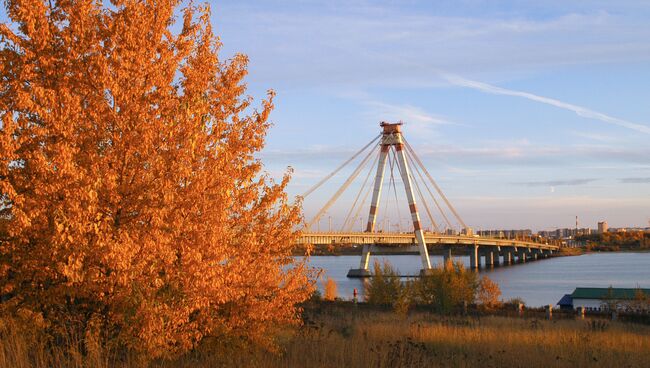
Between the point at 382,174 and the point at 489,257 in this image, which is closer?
the point at 382,174

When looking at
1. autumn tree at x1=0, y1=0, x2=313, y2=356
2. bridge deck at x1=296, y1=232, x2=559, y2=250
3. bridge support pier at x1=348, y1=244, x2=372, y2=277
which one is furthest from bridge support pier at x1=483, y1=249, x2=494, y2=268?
autumn tree at x1=0, y1=0, x2=313, y2=356

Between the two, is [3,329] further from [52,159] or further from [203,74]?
[203,74]

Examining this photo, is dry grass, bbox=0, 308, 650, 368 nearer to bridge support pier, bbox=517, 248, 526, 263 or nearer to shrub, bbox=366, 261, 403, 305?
shrub, bbox=366, 261, 403, 305

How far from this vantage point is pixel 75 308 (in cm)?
794

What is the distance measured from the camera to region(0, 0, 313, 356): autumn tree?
6.88 meters

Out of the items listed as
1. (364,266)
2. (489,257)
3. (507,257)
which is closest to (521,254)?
(507,257)

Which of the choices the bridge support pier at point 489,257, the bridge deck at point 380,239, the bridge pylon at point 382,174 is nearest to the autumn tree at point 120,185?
the bridge deck at point 380,239

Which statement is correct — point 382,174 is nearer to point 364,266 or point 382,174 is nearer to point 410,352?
point 364,266


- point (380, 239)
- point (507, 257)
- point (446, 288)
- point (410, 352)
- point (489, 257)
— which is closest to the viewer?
point (410, 352)

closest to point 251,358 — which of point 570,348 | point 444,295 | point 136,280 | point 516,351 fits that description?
point 136,280

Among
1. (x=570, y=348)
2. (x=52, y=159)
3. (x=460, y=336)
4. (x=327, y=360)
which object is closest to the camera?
(x=52, y=159)

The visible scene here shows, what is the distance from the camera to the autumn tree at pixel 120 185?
22.6ft

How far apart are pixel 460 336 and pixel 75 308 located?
8.51 m

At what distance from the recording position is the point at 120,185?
724cm
